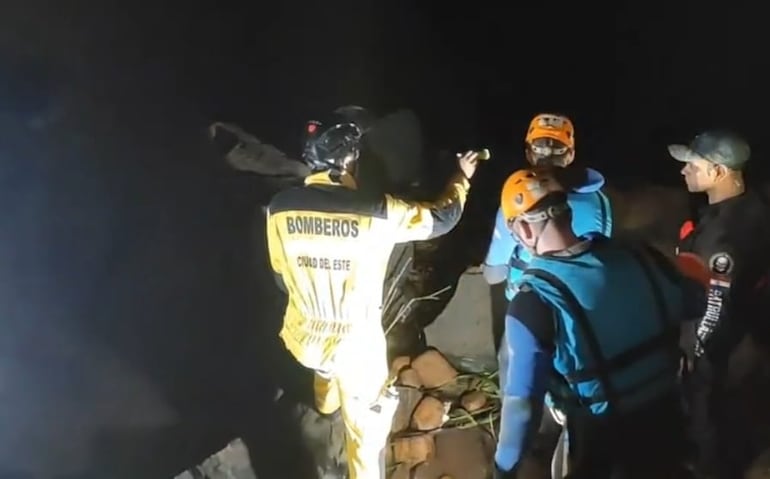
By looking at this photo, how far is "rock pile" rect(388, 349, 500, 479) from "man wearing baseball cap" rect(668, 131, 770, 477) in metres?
0.36

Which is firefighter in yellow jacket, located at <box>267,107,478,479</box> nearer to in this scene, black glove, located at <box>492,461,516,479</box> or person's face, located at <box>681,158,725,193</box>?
black glove, located at <box>492,461,516,479</box>

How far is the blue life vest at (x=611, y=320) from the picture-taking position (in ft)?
5.15

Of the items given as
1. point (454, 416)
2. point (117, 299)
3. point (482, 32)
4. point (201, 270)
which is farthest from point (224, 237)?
point (482, 32)

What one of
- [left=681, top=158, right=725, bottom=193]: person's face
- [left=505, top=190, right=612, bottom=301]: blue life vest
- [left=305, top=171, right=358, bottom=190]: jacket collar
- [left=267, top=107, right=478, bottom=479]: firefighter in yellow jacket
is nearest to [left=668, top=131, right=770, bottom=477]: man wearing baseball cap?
[left=681, top=158, right=725, bottom=193]: person's face

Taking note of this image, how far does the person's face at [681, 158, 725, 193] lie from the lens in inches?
75.8

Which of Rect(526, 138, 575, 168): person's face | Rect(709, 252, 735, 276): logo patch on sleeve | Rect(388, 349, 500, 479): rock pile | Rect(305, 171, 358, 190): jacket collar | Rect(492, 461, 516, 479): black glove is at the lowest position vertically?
Rect(388, 349, 500, 479): rock pile

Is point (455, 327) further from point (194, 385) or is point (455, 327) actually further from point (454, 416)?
point (194, 385)

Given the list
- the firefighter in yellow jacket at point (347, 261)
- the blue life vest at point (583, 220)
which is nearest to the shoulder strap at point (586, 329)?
the blue life vest at point (583, 220)

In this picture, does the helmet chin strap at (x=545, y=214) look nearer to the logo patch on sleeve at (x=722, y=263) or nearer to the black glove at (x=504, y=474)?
the black glove at (x=504, y=474)

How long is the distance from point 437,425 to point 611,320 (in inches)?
18.9

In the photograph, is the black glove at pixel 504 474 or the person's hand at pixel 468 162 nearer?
the black glove at pixel 504 474

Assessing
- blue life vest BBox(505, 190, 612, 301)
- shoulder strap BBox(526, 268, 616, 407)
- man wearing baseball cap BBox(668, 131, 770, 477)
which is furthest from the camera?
man wearing baseball cap BBox(668, 131, 770, 477)

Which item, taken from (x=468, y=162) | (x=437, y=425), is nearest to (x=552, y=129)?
(x=468, y=162)

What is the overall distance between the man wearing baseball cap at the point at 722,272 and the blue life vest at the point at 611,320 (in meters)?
0.29
